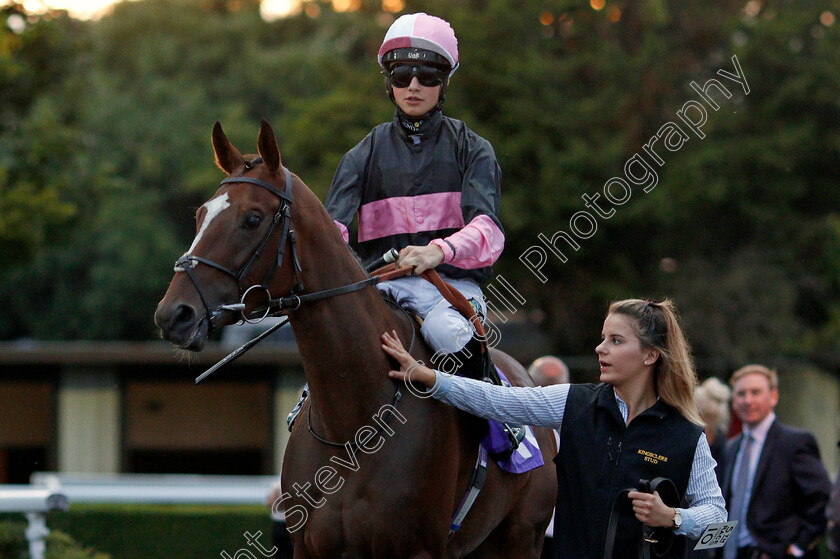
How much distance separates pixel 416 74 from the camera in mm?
3869

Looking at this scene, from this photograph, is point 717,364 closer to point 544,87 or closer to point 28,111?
point 544,87

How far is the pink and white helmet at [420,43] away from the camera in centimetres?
387

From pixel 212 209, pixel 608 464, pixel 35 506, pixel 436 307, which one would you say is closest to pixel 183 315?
pixel 212 209

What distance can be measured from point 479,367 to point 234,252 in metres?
1.21

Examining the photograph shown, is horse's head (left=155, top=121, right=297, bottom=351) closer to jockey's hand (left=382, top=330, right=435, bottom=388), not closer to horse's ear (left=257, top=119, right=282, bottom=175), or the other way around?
horse's ear (left=257, top=119, right=282, bottom=175)

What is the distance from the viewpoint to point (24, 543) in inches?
253

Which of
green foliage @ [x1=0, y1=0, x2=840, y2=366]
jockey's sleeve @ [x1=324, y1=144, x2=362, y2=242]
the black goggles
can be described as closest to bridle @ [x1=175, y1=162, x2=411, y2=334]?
jockey's sleeve @ [x1=324, y1=144, x2=362, y2=242]

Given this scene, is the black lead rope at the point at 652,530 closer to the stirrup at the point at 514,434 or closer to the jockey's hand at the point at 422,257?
the stirrup at the point at 514,434

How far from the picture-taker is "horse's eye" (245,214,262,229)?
121 inches

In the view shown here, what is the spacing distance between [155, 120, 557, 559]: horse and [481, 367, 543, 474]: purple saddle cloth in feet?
0.78

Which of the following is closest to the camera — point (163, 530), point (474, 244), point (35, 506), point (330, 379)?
point (330, 379)

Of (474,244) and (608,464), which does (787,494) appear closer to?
(608,464)

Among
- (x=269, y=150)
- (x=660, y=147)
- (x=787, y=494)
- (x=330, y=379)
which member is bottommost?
(x=787, y=494)

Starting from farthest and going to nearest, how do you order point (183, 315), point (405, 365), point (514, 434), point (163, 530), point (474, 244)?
1. point (163, 530)
2. point (514, 434)
3. point (474, 244)
4. point (405, 365)
5. point (183, 315)
